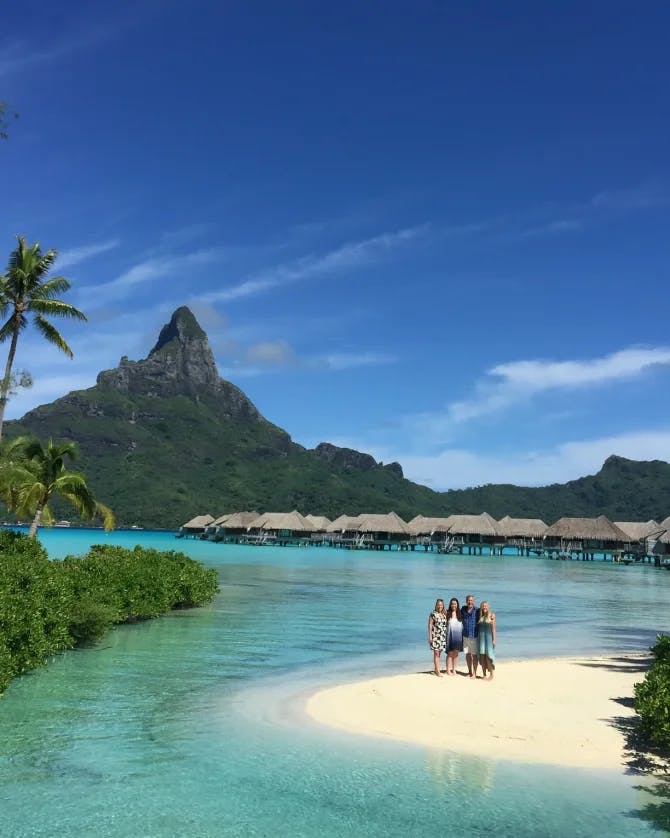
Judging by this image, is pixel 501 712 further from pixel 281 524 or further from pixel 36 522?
pixel 281 524

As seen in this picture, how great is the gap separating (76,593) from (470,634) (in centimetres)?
972

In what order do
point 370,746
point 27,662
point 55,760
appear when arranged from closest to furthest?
point 55,760 → point 370,746 → point 27,662

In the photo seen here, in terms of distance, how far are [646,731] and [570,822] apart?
3460 millimetres

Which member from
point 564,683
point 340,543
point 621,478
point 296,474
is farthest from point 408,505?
point 564,683

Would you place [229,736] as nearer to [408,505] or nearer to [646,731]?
[646,731]

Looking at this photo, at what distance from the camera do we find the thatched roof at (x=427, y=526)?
102931 millimetres

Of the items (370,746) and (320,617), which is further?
(320,617)

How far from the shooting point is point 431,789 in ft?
28.1

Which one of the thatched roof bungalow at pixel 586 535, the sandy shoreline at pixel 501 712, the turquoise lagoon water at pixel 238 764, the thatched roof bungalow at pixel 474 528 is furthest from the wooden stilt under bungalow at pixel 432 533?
the sandy shoreline at pixel 501 712

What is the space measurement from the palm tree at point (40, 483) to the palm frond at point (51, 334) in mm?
4486

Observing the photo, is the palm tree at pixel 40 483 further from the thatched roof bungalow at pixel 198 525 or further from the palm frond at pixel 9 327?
the thatched roof bungalow at pixel 198 525

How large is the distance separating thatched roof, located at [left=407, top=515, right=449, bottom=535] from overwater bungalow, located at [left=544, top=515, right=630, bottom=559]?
14509 mm

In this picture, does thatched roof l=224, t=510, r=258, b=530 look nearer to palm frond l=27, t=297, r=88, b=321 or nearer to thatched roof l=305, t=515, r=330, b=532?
thatched roof l=305, t=515, r=330, b=532

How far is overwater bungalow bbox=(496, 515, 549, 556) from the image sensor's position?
98.1 meters
